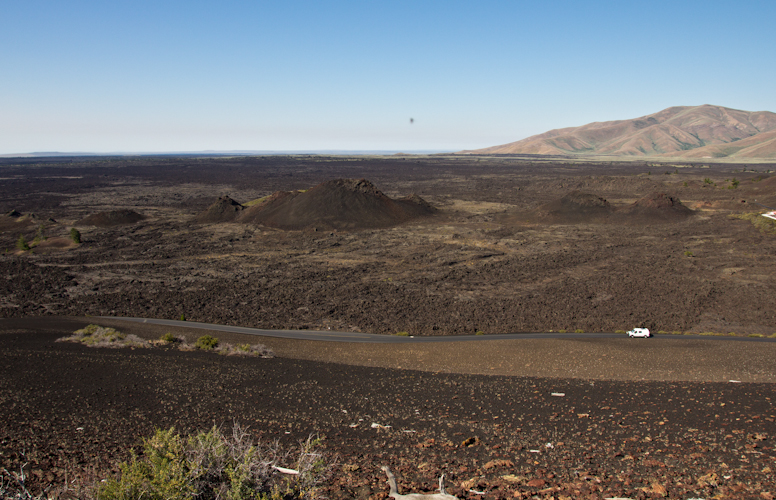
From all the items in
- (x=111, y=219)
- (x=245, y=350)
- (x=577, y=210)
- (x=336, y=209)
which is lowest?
(x=245, y=350)

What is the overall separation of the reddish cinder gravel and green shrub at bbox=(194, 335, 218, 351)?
3.77ft

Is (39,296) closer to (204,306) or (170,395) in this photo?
(204,306)

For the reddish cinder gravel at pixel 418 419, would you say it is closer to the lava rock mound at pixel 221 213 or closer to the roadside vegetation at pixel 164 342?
the roadside vegetation at pixel 164 342

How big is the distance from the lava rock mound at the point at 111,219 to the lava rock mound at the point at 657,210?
78576 millimetres

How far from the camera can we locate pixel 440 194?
11369cm

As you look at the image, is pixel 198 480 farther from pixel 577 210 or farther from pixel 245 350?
pixel 577 210

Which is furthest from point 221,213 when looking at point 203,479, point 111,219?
point 203,479

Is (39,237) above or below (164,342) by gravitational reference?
above

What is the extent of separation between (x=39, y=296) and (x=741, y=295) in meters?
57.7

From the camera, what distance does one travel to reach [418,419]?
1752cm

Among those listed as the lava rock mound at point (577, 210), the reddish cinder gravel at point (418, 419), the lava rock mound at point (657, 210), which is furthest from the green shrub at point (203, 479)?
the lava rock mound at point (657, 210)

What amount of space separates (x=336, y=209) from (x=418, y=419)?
183 feet

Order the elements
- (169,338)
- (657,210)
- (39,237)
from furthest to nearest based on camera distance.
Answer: (657,210)
(39,237)
(169,338)

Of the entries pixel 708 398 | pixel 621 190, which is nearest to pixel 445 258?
pixel 708 398
